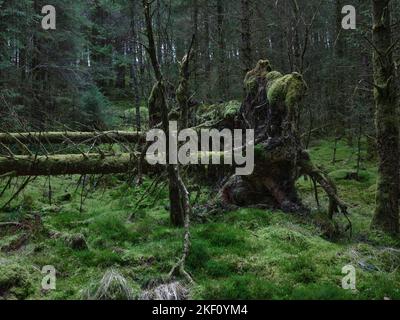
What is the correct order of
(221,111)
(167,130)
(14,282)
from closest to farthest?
(14,282) < (167,130) < (221,111)

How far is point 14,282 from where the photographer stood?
6027 mm

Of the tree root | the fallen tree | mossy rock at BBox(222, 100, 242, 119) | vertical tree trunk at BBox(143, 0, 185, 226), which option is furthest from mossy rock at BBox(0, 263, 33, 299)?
mossy rock at BBox(222, 100, 242, 119)

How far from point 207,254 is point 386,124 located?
4.29 meters

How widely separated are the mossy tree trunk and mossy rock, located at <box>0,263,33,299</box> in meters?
6.36

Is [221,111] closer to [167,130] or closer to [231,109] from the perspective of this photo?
[231,109]

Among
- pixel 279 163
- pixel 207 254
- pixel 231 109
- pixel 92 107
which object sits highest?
pixel 92 107

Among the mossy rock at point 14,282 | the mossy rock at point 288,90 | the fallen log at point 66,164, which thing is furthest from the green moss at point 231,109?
the mossy rock at point 14,282

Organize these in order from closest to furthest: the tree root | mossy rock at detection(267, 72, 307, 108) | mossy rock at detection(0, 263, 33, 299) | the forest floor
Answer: mossy rock at detection(0, 263, 33, 299) < the forest floor < the tree root < mossy rock at detection(267, 72, 307, 108)

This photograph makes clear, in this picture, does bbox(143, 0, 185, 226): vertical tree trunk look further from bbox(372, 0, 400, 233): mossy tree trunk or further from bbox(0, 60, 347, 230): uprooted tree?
bbox(372, 0, 400, 233): mossy tree trunk

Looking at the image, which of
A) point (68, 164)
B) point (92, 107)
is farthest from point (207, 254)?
point (92, 107)

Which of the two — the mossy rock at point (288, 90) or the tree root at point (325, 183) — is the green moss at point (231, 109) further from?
the tree root at point (325, 183)

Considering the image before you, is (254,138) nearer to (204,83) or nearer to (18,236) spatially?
(18,236)

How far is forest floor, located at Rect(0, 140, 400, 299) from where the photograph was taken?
5.99m
